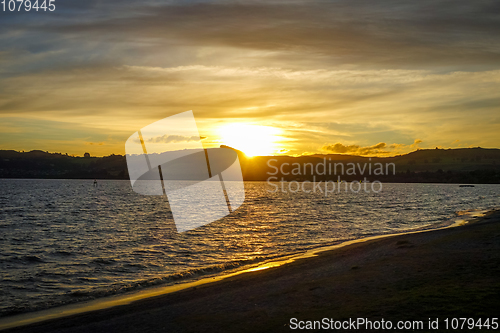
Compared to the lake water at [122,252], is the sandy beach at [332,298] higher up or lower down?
higher up

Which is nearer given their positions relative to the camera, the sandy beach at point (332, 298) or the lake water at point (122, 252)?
the sandy beach at point (332, 298)

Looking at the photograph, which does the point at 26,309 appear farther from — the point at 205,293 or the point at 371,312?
the point at 371,312

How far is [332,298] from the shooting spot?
11727mm

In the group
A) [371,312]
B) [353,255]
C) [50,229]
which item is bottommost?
[50,229]

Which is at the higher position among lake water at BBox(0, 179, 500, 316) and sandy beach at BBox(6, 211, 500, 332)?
sandy beach at BBox(6, 211, 500, 332)

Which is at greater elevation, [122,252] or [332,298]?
[332,298]

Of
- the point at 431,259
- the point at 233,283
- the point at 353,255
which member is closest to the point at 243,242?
the point at 353,255

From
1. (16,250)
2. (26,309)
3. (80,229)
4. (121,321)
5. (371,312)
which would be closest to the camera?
(371,312)

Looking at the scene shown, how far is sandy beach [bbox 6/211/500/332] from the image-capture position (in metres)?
9.57

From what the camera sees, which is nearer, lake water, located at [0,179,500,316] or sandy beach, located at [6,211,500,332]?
sandy beach, located at [6,211,500,332]

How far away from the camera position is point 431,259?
15.9 meters

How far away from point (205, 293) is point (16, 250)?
22470 mm

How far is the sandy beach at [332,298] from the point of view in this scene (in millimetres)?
9570

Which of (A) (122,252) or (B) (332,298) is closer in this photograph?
(B) (332,298)
